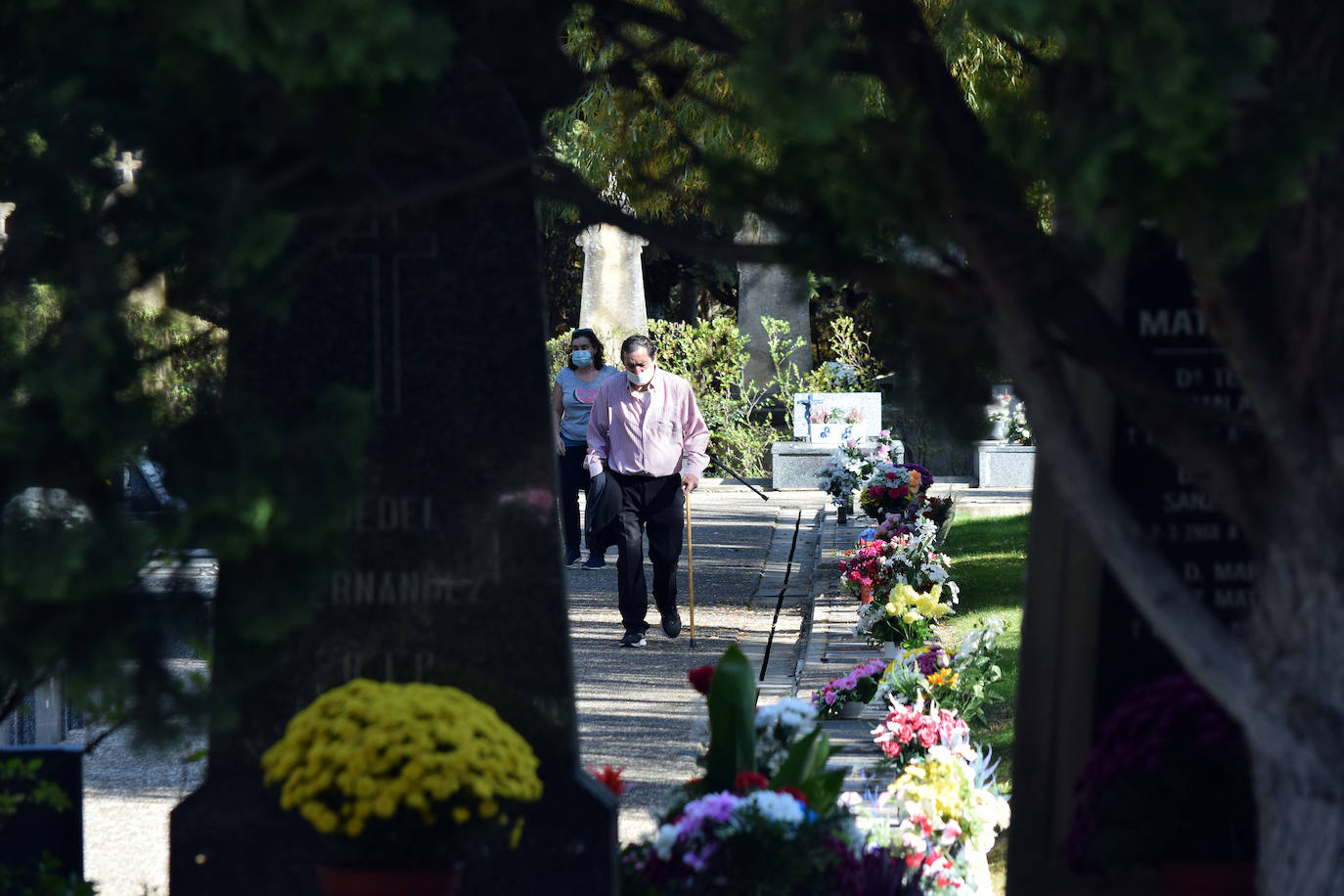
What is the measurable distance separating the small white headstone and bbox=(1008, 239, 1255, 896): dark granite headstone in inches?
582

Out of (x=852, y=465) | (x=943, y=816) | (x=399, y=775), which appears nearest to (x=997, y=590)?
(x=852, y=465)

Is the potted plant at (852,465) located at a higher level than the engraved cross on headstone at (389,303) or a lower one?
lower

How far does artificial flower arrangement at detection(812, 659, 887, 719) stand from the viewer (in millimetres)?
6605

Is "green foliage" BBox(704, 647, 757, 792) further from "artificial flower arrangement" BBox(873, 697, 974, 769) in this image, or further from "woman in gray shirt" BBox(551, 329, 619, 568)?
"woman in gray shirt" BBox(551, 329, 619, 568)

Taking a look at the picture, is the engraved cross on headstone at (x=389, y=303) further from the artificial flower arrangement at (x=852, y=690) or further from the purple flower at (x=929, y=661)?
the artificial flower arrangement at (x=852, y=690)

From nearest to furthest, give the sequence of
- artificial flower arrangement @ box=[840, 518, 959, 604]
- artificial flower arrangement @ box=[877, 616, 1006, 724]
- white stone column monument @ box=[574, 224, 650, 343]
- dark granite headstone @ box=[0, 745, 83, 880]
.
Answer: dark granite headstone @ box=[0, 745, 83, 880]
artificial flower arrangement @ box=[877, 616, 1006, 724]
artificial flower arrangement @ box=[840, 518, 959, 604]
white stone column monument @ box=[574, 224, 650, 343]

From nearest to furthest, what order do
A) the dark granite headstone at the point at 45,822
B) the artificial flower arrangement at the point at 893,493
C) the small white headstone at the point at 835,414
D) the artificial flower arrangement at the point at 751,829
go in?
1. the artificial flower arrangement at the point at 751,829
2. the dark granite headstone at the point at 45,822
3. the artificial flower arrangement at the point at 893,493
4. the small white headstone at the point at 835,414

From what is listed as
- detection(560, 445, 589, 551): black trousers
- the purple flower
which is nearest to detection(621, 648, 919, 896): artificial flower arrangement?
the purple flower

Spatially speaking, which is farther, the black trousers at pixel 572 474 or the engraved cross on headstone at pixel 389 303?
the black trousers at pixel 572 474

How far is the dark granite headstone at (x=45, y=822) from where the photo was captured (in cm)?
405

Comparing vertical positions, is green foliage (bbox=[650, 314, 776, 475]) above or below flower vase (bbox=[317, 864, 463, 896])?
above

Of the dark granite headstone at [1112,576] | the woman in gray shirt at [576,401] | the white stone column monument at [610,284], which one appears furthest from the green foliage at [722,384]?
the dark granite headstone at [1112,576]

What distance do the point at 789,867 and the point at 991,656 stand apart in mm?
3528

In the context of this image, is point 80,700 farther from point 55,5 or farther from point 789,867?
point 789,867
